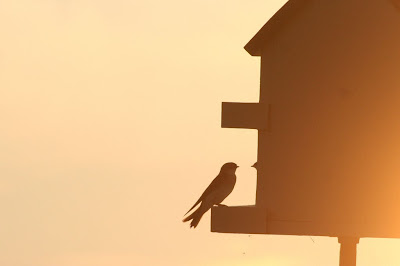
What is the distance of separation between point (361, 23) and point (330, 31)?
370mm

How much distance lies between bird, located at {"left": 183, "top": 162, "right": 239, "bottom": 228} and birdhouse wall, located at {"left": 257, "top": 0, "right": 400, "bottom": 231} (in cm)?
55

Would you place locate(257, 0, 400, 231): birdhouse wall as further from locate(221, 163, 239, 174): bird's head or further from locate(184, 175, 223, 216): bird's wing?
locate(221, 163, 239, 174): bird's head

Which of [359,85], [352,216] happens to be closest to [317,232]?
[352,216]

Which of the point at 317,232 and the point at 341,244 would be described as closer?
the point at 317,232

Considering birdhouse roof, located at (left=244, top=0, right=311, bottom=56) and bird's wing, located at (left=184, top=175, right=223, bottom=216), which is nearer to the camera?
birdhouse roof, located at (left=244, top=0, right=311, bottom=56)

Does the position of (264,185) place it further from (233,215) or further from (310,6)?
(310,6)

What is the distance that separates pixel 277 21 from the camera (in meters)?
16.2

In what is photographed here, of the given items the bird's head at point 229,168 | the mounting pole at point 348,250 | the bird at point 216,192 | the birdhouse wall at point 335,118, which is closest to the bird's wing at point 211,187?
the bird at point 216,192

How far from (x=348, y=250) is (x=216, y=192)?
1.83 meters

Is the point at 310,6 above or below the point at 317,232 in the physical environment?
above

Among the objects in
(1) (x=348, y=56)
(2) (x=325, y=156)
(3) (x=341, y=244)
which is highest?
(1) (x=348, y=56)

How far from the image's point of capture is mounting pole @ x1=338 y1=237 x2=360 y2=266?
16875 mm

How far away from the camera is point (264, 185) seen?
16062 mm

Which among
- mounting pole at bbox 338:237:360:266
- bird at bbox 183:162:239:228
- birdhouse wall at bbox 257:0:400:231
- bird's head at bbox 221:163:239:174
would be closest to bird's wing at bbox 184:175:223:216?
bird at bbox 183:162:239:228
